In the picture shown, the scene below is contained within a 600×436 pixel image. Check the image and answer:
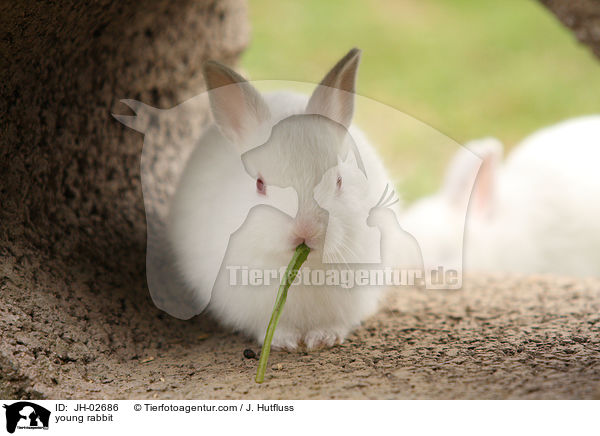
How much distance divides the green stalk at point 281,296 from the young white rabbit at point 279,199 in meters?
0.04

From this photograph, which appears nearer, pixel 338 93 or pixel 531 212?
pixel 338 93

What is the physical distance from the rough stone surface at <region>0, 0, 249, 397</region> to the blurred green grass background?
8.32 ft

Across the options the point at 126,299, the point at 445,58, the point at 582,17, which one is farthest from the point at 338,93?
the point at 445,58

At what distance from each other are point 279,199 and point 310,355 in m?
0.68

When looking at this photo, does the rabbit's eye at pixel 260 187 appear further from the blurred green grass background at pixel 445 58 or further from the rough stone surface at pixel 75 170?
the blurred green grass background at pixel 445 58

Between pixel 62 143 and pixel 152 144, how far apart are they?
0.71 metres

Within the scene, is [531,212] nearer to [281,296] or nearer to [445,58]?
[281,296]

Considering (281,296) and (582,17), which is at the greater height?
(582,17)

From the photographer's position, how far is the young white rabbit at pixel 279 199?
7.23 feet

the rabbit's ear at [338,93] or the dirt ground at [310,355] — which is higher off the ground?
the rabbit's ear at [338,93]
